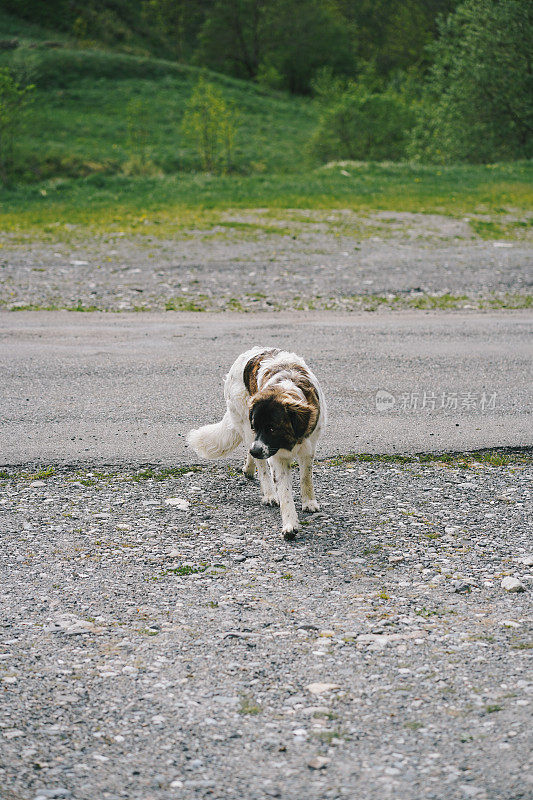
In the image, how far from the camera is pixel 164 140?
4134 centimetres

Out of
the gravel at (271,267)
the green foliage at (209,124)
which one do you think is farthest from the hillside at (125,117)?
the gravel at (271,267)

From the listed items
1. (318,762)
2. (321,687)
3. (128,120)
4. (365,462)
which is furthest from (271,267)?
(128,120)

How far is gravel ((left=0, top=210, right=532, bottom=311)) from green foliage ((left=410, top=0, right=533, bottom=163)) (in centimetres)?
1474

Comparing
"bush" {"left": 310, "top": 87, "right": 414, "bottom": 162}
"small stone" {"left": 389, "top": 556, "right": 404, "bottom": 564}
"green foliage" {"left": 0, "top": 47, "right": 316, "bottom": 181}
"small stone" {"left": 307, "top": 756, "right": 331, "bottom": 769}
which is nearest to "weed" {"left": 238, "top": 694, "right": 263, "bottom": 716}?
"small stone" {"left": 307, "top": 756, "right": 331, "bottom": 769}

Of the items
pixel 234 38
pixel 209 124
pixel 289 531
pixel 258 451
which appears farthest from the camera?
pixel 234 38

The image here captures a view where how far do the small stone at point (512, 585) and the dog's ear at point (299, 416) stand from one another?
1.57m

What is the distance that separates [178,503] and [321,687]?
96.2 inches

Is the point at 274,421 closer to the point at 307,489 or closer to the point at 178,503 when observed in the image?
A: the point at 307,489

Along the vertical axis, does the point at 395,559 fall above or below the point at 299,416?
below

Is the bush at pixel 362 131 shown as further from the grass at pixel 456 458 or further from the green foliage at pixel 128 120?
the grass at pixel 456 458

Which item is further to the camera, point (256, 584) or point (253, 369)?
point (253, 369)

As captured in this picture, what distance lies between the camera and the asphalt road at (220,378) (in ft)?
24.1

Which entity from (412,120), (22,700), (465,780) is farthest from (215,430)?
(412,120)

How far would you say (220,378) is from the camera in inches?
351
